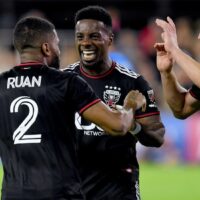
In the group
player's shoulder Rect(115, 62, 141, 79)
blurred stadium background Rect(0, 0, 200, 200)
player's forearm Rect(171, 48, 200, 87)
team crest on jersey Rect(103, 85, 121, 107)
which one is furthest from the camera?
blurred stadium background Rect(0, 0, 200, 200)

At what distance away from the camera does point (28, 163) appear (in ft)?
19.5

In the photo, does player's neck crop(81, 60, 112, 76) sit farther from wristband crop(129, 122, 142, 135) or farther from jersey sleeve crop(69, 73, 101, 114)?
jersey sleeve crop(69, 73, 101, 114)

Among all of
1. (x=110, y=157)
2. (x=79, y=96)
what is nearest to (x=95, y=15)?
(x=110, y=157)

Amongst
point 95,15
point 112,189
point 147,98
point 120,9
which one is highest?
point 120,9

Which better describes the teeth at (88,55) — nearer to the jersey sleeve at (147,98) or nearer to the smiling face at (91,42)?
the smiling face at (91,42)

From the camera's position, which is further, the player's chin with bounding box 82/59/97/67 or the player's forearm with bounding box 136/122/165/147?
the player's chin with bounding box 82/59/97/67

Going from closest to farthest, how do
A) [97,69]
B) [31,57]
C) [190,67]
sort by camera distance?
[31,57] → [190,67] → [97,69]

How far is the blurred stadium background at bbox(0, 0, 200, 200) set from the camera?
1322 centimetres

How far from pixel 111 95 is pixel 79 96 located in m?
1.31

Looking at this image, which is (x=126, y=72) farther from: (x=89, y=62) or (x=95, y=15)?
(x=95, y=15)

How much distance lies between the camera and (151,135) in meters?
7.08

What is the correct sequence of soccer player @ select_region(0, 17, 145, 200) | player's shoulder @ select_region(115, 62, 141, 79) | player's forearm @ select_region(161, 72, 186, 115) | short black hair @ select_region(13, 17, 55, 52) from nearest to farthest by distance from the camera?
1. soccer player @ select_region(0, 17, 145, 200)
2. short black hair @ select_region(13, 17, 55, 52)
3. player's forearm @ select_region(161, 72, 186, 115)
4. player's shoulder @ select_region(115, 62, 141, 79)

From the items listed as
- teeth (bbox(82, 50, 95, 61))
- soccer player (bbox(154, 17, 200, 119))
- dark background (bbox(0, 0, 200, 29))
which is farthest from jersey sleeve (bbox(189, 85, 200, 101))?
dark background (bbox(0, 0, 200, 29))

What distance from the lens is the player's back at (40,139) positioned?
5930 millimetres
